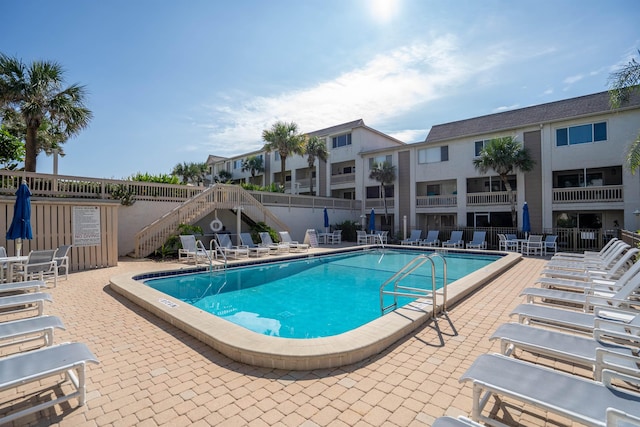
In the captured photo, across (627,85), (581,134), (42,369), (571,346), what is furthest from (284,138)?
(571,346)

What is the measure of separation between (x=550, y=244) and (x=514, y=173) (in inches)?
220

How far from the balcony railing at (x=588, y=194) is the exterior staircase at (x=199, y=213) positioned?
56.5 feet

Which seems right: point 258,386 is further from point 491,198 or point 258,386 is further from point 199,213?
point 491,198

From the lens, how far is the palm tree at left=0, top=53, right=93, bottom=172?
12344 millimetres

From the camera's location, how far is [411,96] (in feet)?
52.3

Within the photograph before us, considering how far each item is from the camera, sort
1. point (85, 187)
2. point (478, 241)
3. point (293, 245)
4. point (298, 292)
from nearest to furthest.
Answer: point (298, 292), point (85, 187), point (293, 245), point (478, 241)

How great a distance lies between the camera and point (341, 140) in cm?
2908

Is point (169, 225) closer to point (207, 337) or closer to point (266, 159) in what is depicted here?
point (207, 337)

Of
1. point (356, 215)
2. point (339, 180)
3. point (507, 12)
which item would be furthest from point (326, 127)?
point (507, 12)

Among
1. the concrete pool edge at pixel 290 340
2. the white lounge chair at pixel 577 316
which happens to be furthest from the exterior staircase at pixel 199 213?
the white lounge chair at pixel 577 316

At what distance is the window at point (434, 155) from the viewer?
23203mm

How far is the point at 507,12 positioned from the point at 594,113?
1234 cm

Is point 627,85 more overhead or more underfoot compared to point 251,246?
more overhead

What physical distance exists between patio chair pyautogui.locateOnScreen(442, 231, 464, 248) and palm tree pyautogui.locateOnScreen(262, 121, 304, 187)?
13.5m
